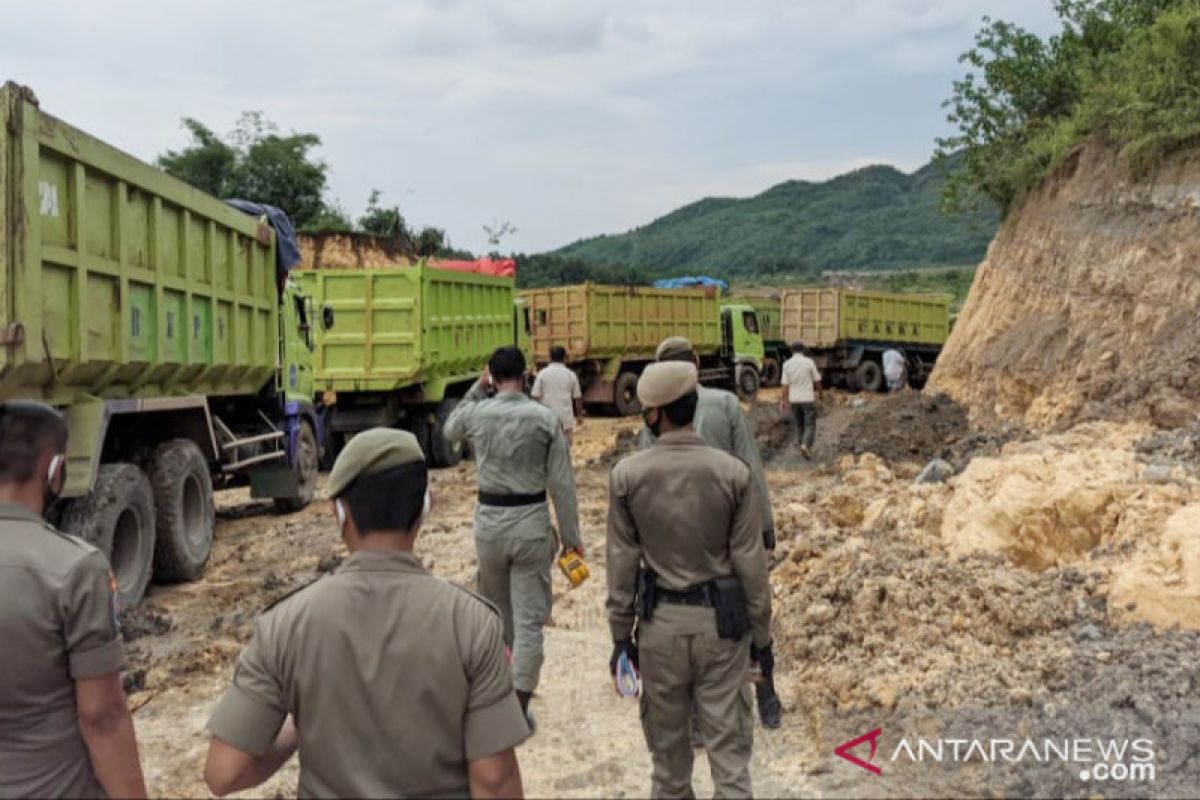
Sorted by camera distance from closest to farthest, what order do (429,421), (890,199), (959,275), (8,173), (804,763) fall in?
(804,763) → (8,173) → (429,421) → (959,275) → (890,199)

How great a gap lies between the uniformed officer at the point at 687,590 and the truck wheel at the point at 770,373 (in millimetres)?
24425

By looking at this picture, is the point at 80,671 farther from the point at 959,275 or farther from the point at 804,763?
the point at 959,275

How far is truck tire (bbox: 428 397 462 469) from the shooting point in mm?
14336

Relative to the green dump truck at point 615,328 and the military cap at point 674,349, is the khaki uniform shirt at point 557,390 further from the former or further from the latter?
the green dump truck at point 615,328

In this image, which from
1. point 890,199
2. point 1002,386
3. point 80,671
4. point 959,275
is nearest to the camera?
point 80,671

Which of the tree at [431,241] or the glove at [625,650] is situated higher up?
the tree at [431,241]

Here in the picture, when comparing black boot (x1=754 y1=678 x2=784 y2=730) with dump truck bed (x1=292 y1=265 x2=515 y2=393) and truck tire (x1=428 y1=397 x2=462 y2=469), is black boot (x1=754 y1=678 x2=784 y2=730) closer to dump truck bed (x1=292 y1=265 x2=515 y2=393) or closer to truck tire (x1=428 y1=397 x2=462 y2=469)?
dump truck bed (x1=292 y1=265 x2=515 y2=393)

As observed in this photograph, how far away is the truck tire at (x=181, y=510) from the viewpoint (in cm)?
782

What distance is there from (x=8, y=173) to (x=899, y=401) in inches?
471

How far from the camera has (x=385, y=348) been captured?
13195 millimetres

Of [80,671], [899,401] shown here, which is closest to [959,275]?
[899,401]

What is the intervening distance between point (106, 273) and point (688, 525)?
4.52 metres

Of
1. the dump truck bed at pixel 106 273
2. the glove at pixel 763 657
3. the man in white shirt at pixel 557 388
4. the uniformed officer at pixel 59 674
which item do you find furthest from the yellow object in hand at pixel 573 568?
the man in white shirt at pixel 557 388

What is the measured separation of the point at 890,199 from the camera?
11000 centimetres
